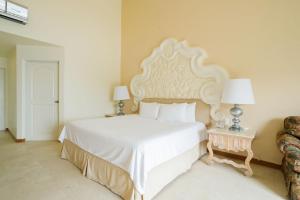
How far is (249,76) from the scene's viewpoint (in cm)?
306

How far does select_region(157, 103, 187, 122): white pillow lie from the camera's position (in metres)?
3.37

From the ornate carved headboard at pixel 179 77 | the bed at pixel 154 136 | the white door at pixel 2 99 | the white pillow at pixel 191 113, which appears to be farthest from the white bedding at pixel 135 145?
the white door at pixel 2 99

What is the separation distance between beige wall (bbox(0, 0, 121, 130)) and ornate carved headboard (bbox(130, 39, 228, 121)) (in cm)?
95

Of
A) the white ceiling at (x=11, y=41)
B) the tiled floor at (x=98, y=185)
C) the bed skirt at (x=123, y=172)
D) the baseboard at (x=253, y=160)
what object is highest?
the white ceiling at (x=11, y=41)

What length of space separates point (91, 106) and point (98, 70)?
3.31 feet

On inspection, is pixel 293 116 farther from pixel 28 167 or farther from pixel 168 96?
pixel 28 167

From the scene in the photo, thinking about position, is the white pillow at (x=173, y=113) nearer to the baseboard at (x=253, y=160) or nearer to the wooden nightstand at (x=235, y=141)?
the wooden nightstand at (x=235, y=141)

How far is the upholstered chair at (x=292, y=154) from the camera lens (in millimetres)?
1875

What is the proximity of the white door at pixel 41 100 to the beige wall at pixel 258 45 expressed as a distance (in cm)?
326

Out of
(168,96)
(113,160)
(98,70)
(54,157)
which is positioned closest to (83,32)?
(98,70)

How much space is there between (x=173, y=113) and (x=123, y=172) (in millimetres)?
1721

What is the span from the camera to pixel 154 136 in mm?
2195

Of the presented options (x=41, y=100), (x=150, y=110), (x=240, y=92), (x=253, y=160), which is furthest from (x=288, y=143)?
(x=41, y=100)

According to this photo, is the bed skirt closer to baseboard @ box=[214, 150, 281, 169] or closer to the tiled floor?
the tiled floor
